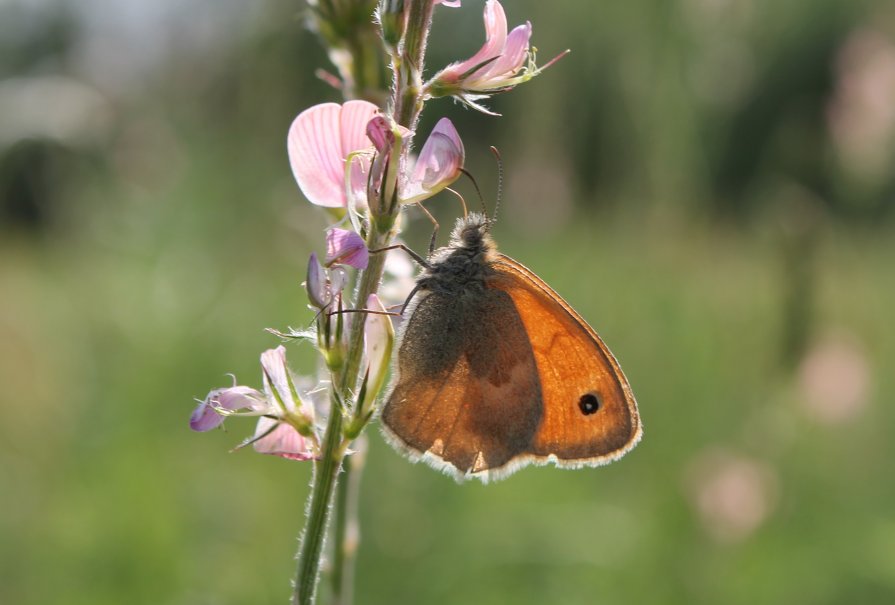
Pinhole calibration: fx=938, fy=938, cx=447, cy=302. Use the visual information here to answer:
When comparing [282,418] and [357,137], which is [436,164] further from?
[282,418]

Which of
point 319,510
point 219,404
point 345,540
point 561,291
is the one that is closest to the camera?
point 319,510

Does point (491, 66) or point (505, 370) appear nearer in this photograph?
point (491, 66)

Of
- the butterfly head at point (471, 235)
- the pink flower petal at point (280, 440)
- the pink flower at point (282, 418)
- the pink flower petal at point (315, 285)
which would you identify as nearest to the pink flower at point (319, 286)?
the pink flower petal at point (315, 285)

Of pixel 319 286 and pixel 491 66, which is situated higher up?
pixel 491 66

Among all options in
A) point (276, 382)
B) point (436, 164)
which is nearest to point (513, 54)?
point (436, 164)

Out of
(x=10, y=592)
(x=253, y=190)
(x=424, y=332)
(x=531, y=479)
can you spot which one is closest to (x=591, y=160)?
(x=253, y=190)

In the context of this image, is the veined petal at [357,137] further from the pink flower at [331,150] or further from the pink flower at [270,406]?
the pink flower at [270,406]

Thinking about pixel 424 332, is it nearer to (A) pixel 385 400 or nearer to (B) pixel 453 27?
(A) pixel 385 400
